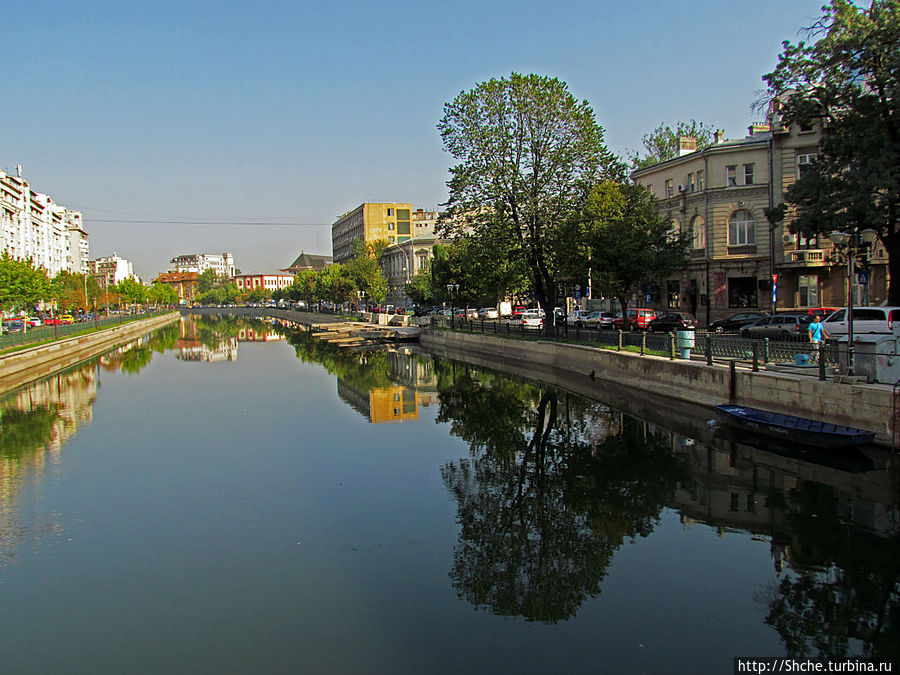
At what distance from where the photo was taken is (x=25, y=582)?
10.4 m

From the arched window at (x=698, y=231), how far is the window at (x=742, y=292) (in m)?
3.54

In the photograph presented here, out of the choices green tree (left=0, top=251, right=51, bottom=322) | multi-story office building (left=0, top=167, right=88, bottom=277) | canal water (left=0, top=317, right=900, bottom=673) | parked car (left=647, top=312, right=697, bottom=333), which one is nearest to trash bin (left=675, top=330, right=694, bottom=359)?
canal water (left=0, top=317, right=900, bottom=673)

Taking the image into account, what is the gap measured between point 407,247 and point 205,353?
53723 millimetres

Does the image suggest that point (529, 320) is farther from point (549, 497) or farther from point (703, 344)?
point (549, 497)

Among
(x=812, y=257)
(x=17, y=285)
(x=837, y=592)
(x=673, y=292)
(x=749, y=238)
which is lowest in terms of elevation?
(x=837, y=592)

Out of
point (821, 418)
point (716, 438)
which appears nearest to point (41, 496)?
point (716, 438)

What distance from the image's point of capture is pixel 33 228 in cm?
10962

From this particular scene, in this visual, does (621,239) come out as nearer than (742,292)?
Yes

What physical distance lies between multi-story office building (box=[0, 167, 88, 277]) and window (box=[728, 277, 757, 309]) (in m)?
74.6

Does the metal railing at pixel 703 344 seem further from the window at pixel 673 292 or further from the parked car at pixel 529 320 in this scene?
the window at pixel 673 292

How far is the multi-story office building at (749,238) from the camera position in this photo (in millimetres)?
41531

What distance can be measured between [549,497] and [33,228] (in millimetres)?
120367

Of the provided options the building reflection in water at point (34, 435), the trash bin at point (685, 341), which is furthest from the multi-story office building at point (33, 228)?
the trash bin at point (685, 341)

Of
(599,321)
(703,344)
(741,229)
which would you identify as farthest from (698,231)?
(703,344)
